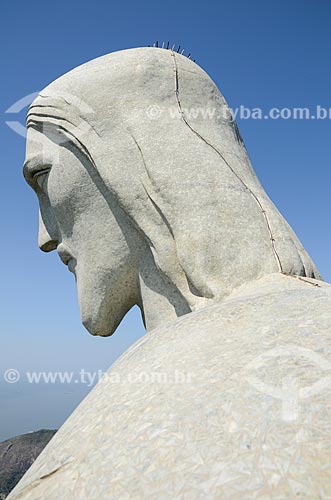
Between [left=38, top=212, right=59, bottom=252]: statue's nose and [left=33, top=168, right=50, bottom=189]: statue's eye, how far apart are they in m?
0.41

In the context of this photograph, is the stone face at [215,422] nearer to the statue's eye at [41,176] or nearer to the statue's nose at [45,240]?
the statue's eye at [41,176]

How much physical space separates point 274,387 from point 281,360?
14 centimetres

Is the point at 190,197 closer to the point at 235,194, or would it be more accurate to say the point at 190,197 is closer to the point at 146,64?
the point at 235,194

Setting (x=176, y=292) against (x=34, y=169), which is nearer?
(x=176, y=292)

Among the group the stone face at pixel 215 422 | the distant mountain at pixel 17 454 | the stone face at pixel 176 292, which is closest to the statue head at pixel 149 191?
the stone face at pixel 176 292

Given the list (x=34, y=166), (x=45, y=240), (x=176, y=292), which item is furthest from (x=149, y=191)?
(x=45, y=240)

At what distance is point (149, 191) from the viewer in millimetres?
3727

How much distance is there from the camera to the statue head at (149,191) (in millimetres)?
3527

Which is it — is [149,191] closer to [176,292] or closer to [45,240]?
[176,292]

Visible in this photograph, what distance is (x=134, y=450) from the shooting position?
1683 mm

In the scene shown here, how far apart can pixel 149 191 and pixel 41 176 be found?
1.14 meters

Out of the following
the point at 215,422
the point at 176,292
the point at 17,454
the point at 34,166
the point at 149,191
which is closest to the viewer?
the point at 215,422

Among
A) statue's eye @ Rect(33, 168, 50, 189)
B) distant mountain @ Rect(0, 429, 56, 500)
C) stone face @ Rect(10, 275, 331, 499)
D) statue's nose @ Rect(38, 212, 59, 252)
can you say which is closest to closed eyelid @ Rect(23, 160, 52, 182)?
statue's eye @ Rect(33, 168, 50, 189)

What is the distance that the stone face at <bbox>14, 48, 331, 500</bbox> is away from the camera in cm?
160
